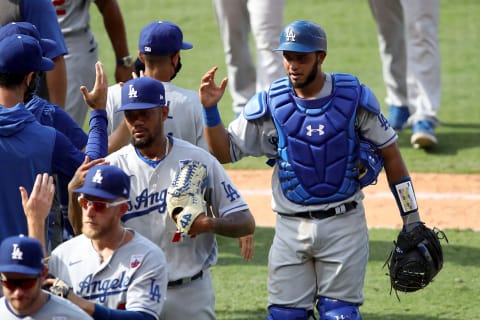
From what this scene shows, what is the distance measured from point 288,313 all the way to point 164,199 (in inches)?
43.6

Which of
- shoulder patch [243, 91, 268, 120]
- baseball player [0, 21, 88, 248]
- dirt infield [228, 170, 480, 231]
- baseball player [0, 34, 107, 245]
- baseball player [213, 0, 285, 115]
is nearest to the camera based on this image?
baseball player [0, 34, 107, 245]

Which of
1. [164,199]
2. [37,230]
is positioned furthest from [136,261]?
[164,199]

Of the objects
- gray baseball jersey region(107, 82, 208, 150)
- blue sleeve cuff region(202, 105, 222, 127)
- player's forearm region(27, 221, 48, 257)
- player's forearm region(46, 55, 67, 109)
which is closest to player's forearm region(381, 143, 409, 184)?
blue sleeve cuff region(202, 105, 222, 127)

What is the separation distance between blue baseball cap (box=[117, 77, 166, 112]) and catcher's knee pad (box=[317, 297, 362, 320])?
1.49 meters

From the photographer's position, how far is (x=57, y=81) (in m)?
7.73

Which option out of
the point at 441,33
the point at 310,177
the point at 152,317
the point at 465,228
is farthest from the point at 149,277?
the point at 441,33

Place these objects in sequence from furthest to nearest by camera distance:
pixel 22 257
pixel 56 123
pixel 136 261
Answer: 1. pixel 56 123
2. pixel 136 261
3. pixel 22 257

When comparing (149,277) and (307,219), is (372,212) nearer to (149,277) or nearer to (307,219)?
(307,219)

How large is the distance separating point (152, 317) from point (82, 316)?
472 mm

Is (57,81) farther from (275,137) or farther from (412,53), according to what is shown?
(412,53)

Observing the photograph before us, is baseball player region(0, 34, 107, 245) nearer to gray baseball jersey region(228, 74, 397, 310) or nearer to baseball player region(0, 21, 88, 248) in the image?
baseball player region(0, 21, 88, 248)

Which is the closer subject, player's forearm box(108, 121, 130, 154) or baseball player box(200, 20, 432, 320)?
baseball player box(200, 20, 432, 320)

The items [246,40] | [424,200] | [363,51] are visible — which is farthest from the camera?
[363,51]

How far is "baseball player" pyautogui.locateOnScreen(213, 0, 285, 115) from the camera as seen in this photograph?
1082 cm
